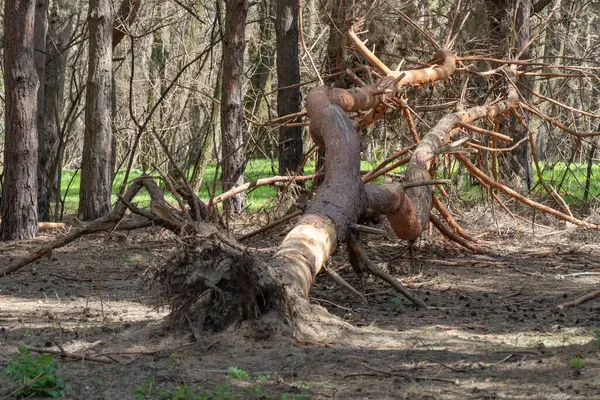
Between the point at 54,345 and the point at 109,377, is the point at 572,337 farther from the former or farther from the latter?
the point at 54,345

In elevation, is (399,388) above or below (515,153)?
below

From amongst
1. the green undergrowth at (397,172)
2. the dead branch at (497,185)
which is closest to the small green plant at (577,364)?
the green undergrowth at (397,172)

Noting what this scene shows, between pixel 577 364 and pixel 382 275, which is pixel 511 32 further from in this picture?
pixel 577 364

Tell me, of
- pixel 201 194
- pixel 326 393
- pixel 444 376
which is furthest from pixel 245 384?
pixel 201 194

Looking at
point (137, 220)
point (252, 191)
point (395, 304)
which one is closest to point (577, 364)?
point (395, 304)

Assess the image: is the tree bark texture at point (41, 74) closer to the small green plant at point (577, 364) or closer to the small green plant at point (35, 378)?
the small green plant at point (35, 378)

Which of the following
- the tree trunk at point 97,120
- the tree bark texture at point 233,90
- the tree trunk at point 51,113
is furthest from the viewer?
the tree trunk at point 51,113

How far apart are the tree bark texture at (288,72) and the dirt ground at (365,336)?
7.69ft

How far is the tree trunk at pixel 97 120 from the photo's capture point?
33.4ft

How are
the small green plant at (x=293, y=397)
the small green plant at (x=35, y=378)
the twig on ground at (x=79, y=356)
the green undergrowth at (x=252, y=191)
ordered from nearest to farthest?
the small green plant at (x=293, y=397), the small green plant at (x=35, y=378), the twig on ground at (x=79, y=356), the green undergrowth at (x=252, y=191)

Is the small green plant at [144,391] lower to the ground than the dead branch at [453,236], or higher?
lower

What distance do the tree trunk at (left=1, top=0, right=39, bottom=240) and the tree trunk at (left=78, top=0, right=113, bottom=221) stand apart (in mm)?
981

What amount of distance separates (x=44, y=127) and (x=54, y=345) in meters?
6.74

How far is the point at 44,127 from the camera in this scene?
1112 cm
